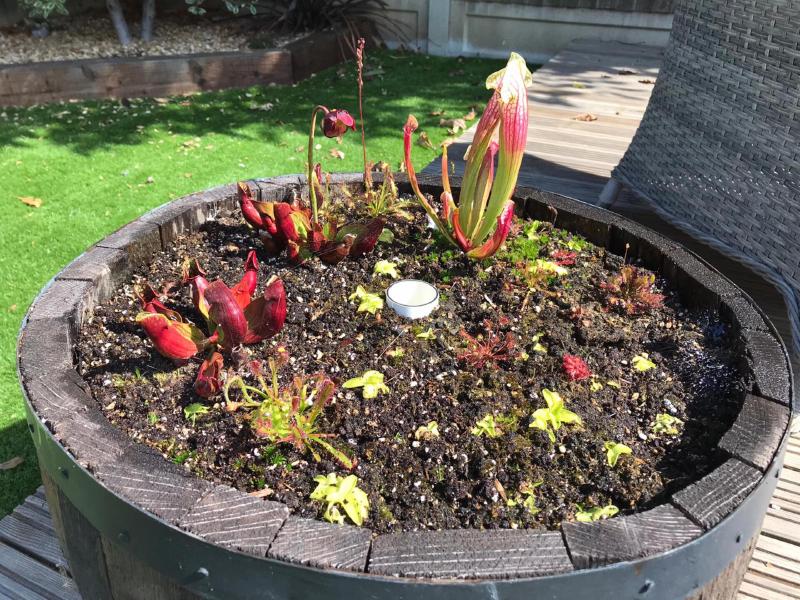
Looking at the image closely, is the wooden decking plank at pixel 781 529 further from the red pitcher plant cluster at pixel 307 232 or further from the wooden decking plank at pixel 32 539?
the wooden decking plank at pixel 32 539

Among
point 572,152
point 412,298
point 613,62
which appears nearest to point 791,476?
point 412,298

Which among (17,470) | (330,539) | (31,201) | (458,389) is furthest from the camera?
(31,201)

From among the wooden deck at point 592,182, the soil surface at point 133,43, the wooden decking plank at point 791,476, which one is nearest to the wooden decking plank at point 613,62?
the wooden deck at point 592,182

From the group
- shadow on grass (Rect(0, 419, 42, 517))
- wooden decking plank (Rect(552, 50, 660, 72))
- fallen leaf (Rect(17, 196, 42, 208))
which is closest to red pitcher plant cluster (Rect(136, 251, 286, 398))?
shadow on grass (Rect(0, 419, 42, 517))

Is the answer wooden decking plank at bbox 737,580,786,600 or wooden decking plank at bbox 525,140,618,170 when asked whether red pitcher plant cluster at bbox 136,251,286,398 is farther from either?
wooden decking plank at bbox 525,140,618,170

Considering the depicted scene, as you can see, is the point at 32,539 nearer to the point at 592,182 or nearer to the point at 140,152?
the point at 140,152

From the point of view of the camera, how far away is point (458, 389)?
155cm

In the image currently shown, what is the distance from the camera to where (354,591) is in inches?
39.1

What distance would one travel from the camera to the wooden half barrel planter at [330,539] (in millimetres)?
1007

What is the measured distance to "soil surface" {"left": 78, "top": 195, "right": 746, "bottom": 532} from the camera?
130 cm

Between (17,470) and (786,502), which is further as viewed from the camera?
(17,470)

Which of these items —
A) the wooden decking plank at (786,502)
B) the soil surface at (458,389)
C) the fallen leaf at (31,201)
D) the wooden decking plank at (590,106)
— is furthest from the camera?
the wooden decking plank at (590,106)

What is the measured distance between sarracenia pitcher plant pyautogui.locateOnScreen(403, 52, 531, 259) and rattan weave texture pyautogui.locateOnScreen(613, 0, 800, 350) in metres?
0.87

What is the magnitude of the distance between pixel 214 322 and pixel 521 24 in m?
5.77
